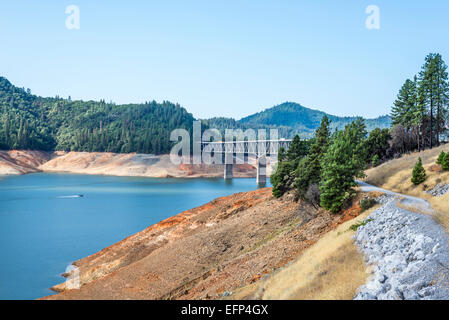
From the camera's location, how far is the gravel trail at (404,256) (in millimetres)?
12352

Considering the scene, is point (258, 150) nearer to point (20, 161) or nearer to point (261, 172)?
point (261, 172)

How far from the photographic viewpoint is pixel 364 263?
53.7 feet

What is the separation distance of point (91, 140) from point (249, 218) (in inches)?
6832

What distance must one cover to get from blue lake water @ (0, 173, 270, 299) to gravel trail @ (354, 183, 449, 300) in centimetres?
2751

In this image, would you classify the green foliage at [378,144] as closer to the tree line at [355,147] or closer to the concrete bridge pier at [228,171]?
the tree line at [355,147]

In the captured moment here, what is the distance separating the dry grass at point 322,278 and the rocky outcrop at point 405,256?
21.9 inches

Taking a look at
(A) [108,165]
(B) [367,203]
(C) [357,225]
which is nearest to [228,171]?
(A) [108,165]

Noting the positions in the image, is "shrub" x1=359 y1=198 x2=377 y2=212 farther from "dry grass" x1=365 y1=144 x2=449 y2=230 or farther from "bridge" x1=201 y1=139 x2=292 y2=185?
"bridge" x1=201 y1=139 x2=292 y2=185

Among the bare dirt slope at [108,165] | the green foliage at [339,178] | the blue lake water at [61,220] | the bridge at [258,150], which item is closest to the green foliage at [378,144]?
the green foliage at [339,178]

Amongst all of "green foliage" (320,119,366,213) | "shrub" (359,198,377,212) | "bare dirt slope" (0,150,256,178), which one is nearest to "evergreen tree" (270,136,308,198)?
"green foliage" (320,119,366,213)

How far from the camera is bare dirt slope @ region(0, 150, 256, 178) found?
163 m
